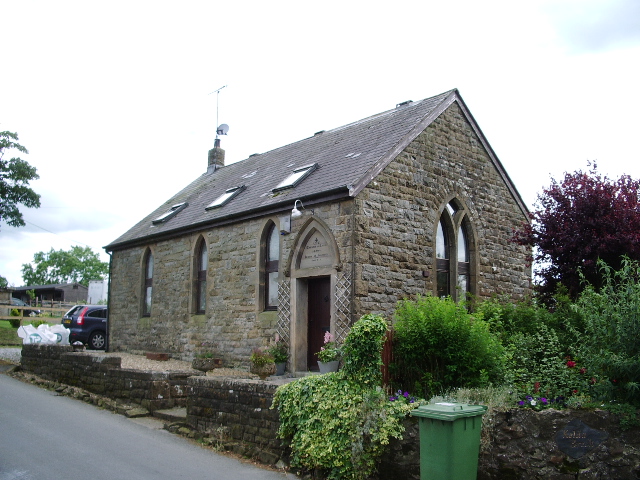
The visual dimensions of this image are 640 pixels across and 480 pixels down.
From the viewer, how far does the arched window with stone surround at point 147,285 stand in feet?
66.9

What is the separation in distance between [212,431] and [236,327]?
6143 mm

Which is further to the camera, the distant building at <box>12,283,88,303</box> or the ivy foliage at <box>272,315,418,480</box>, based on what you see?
the distant building at <box>12,283,88,303</box>

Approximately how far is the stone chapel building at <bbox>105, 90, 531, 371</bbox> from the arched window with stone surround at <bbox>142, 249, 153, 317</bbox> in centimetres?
66

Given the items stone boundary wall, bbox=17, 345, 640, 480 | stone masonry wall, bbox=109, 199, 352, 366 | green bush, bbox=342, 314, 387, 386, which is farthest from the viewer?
stone masonry wall, bbox=109, 199, 352, 366

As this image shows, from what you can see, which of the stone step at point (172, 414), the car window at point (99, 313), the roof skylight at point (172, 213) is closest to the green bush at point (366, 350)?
the stone step at point (172, 414)

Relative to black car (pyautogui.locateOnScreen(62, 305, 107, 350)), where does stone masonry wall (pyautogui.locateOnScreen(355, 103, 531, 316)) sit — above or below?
above

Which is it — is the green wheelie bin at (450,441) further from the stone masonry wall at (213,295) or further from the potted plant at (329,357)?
the stone masonry wall at (213,295)

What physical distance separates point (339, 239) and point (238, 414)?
187 inches

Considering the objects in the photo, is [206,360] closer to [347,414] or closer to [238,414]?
[238,414]

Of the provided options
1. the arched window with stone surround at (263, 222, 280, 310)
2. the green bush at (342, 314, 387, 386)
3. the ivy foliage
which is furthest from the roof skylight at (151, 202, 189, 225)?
the green bush at (342, 314, 387, 386)

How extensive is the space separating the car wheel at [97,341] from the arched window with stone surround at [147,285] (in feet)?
11.3

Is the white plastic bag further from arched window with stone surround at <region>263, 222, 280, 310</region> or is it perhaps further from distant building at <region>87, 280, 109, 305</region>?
distant building at <region>87, 280, 109, 305</region>

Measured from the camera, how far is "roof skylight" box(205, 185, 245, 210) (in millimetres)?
17695

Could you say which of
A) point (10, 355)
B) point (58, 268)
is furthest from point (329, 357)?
point (58, 268)
